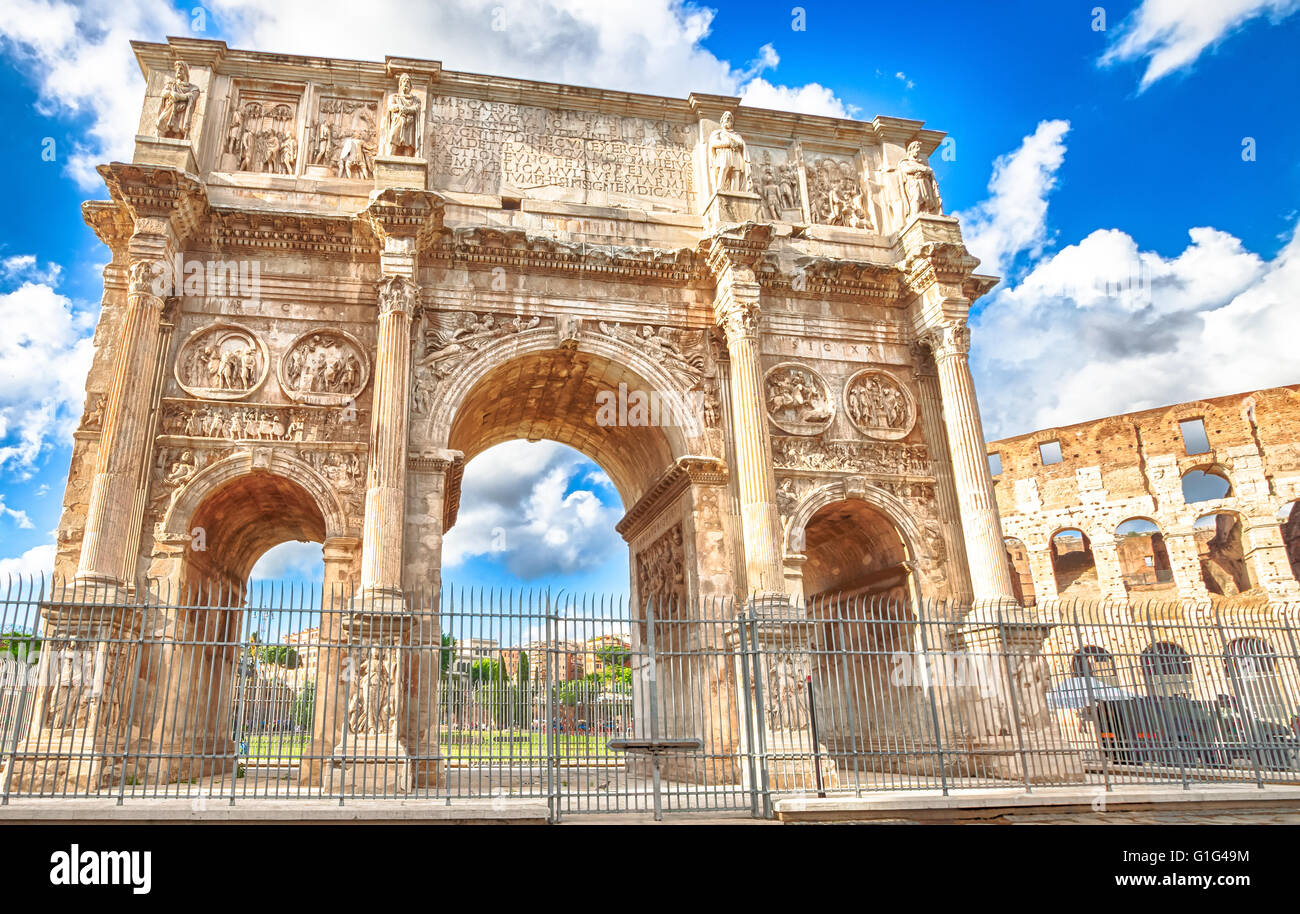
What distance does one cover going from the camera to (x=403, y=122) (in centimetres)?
1483

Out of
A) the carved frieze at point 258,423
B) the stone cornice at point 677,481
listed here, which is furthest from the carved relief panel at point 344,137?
the stone cornice at point 677,481

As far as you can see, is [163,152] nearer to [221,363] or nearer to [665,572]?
[221,363]

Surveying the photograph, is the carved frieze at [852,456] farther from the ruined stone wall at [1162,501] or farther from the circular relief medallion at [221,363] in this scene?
the ruined stone wall at [1162,501]

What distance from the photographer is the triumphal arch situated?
13125mm

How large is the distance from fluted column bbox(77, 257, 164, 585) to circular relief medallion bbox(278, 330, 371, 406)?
189 cm

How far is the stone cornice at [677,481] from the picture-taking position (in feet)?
46.9

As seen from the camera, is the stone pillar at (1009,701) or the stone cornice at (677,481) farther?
the stone cornice at (677,481)

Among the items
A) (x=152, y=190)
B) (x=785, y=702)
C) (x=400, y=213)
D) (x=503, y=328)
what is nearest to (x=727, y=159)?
(x=503, y=328)

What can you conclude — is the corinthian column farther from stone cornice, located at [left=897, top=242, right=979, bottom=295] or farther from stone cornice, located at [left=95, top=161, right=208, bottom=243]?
stone cornice, located at [left=95, top=161, right=208, bottom=243]

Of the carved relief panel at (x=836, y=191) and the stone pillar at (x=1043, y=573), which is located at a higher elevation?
the carved relief panel at (x=836, y=191)

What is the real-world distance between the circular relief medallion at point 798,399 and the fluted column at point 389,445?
601cm
